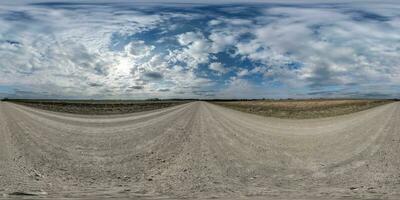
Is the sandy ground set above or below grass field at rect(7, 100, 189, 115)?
below

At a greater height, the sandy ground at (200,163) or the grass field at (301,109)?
the grass field at (301,109)

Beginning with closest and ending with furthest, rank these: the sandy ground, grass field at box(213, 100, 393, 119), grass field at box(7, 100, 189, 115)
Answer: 1. the sandy ground
2. grass field at box(213, 100, 393, 119)
3. grass field at box(7, 100, 189, 115)

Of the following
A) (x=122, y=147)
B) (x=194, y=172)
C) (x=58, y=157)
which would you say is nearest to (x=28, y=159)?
(x=58, y=157)

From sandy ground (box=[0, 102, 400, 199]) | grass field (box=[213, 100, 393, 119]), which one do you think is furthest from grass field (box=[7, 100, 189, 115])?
sandy ground (box=[0, 102, 400, 199])

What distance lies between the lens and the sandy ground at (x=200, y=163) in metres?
12.8

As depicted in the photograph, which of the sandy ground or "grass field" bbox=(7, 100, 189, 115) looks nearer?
the sandy ground

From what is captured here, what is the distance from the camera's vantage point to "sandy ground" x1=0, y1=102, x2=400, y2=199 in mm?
12828

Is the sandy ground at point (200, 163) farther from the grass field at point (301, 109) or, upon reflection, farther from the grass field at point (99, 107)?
the grass field at point (99, 107)

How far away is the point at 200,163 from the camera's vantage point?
1745cm

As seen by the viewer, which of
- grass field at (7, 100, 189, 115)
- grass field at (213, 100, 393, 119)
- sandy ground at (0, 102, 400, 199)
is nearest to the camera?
sandy ground at (0, 102, 400, 199)

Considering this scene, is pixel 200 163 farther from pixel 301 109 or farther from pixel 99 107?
pixel 99 107

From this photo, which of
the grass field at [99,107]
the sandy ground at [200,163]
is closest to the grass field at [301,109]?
the grass field at [99,107]

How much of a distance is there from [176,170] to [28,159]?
5434 mm

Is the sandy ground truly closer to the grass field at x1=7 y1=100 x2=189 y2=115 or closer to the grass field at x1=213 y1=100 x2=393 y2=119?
the grass field at x1=213 y1=100 x2=393 y2=119
